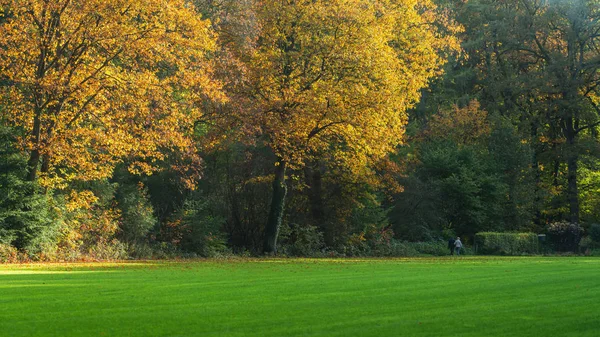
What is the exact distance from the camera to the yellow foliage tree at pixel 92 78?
30891mm

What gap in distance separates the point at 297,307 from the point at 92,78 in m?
21.3

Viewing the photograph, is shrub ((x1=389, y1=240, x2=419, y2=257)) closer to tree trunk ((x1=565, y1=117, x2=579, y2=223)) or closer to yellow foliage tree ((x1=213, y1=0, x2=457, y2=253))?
yellow foliage tree ((x1=213, y1=0, x2=457, y2=253))

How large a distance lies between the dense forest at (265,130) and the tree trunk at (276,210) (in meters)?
0.11

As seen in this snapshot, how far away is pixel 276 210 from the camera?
134ft

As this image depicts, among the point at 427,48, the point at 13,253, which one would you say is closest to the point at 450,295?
the point at 13,253

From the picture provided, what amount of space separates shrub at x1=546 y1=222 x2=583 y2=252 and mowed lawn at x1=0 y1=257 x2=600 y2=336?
3638cm

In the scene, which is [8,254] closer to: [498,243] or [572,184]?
[498,243]

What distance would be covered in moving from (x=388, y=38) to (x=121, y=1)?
15.5 metres

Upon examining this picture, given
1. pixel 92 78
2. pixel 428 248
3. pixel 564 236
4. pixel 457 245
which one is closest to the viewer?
pixel 92 78

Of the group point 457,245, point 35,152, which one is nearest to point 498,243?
point 457,245

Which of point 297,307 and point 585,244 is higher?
point 585,244

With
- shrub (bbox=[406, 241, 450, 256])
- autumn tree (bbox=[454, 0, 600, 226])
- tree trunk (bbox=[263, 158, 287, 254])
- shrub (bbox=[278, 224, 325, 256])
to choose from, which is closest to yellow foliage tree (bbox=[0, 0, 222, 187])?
tree trunk (bbox=[263, 158, 287, 254])

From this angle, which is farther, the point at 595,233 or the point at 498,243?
the point at 595,233

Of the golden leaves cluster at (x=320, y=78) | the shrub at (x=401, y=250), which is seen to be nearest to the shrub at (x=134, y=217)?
the golden leaves cluster at (x=320, y=78)
